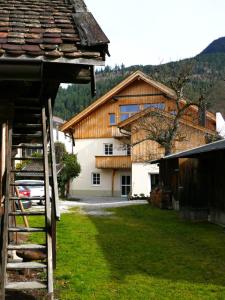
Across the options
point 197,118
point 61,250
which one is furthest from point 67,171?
point 61,250

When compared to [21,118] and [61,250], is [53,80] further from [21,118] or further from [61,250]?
[61,250]

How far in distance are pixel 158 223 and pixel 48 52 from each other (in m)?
12.9

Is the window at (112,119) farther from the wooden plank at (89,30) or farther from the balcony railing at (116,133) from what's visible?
the wooden plank at (89,30)

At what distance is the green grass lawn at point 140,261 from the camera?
7621mm

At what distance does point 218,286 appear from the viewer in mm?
7914

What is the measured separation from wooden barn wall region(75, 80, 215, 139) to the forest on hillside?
64.4 inches

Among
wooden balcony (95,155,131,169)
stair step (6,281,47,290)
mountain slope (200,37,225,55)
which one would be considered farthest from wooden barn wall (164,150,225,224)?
mountain slope (200,37,225,55)

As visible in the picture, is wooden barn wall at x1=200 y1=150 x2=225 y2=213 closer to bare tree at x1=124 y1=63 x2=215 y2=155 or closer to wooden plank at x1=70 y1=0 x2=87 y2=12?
wooden plank at x1=70 y1=0 x2=87 y2=12

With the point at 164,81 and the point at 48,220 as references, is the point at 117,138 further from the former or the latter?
the point at 48,220

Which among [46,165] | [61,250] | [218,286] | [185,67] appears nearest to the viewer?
[46,165]

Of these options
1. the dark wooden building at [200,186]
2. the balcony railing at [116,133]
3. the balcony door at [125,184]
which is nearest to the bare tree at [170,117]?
the balcony railing at [116,133]

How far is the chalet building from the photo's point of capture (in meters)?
35.6

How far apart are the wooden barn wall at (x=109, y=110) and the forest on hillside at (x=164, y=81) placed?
1636 millimetres

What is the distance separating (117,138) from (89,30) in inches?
1357
